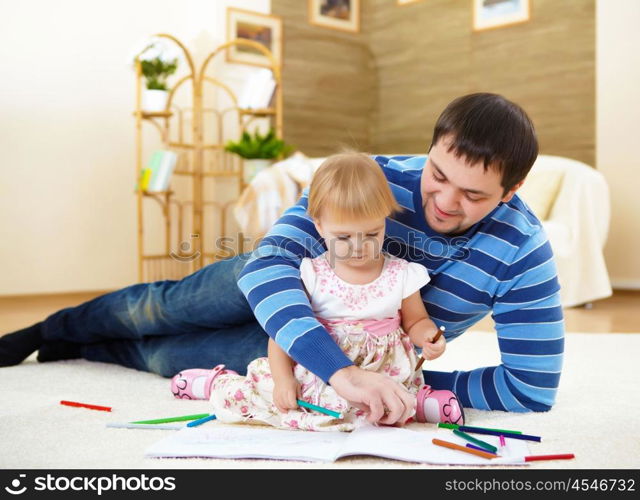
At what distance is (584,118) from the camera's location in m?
4.54

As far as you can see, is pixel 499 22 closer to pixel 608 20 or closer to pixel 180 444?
pixel 608 20

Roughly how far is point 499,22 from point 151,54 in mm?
2382

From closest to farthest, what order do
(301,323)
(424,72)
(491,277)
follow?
(301,323)
(491,277)
(424,72)

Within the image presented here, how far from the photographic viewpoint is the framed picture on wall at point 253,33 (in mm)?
4945

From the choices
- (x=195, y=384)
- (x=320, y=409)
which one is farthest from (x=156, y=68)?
(x=320, y=409)

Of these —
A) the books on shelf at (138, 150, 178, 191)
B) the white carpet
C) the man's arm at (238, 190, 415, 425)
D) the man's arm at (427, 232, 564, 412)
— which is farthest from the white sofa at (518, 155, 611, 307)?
the man's arm at (238, 190, 415, 425)

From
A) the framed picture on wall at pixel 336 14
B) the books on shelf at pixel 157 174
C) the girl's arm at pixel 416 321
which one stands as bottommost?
the girl's arm at pixel 416 321

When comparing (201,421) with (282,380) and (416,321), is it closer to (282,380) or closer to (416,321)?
(282,380)

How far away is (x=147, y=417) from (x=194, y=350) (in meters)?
0.32

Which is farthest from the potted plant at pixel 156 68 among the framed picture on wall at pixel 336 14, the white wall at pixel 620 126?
the white wall at pixel 620 126

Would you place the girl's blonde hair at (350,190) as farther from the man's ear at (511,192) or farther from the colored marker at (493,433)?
the colored marker at (493,433)

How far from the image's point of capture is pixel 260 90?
14.9ft

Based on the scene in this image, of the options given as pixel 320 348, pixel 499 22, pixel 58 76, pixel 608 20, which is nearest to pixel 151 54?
pixel 58 76

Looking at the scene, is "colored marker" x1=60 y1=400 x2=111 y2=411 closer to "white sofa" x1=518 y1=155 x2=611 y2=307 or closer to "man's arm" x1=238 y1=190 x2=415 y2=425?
"man's arm" x1=238 y1=190 x2=415 y2=425
